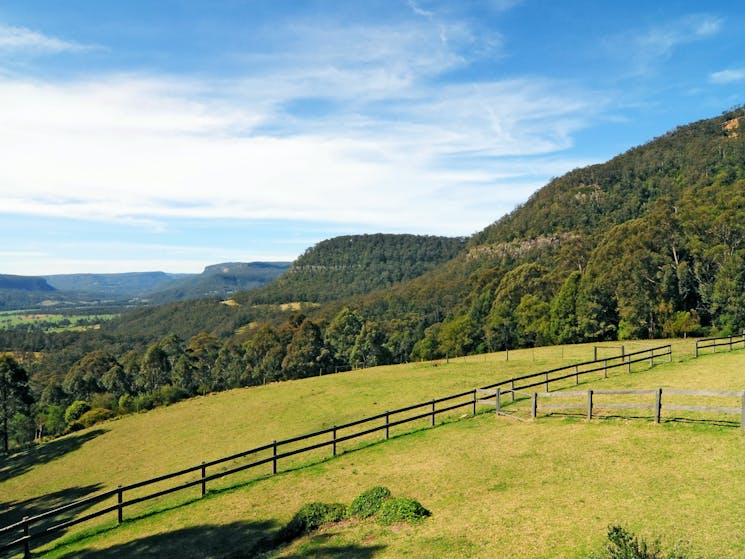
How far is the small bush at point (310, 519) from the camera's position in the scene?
12.2 m

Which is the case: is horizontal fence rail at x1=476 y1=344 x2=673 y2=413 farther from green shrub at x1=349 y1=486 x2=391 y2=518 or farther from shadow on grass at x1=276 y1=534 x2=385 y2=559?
shadow on grass at x1=276 y1=534 x2=385 y2=559

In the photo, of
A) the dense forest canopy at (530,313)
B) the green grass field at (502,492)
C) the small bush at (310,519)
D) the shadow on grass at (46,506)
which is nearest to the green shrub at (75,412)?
the dense forest canopy at (530,313)

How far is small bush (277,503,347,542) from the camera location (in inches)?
480

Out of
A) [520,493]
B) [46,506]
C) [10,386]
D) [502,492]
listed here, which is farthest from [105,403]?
[520,493]

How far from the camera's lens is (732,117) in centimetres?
17900

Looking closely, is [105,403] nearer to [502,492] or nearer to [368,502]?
[368,502]

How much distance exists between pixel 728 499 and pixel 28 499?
119ft

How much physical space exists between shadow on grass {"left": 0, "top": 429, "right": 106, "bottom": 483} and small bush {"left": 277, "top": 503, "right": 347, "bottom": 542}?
118ft

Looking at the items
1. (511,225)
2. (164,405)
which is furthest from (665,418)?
(511,225)

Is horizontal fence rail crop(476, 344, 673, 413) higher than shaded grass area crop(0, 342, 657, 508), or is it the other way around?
horizontal fence rail crop(476, 344, 673, 413)

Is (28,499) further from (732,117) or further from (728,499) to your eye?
(732,117)

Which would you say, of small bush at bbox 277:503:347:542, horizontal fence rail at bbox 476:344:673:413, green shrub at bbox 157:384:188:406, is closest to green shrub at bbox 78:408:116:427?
green shrub at bbox 157:384:188:406

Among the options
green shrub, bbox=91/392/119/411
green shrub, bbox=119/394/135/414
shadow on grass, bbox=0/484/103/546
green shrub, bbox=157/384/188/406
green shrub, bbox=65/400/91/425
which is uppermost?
shadow on grass, bbox=0/484/103/546

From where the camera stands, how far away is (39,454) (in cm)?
4141
